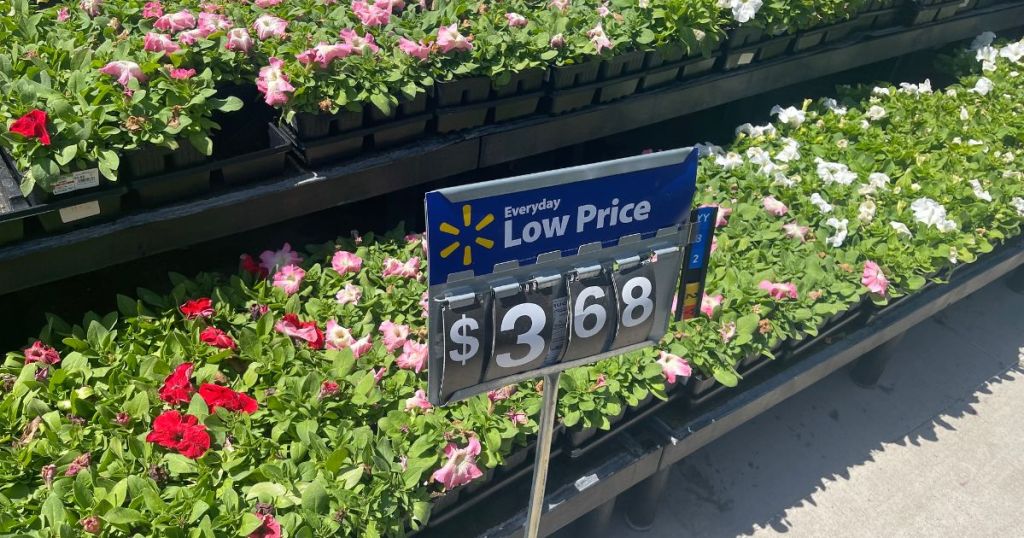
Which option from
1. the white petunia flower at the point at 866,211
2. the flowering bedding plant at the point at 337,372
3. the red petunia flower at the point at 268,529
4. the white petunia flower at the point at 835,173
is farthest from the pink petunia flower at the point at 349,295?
the white petunia flower at the point at 835,173

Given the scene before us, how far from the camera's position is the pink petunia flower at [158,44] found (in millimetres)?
2930

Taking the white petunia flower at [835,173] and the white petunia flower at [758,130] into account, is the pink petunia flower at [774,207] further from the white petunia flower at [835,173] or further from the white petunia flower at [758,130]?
the white petunia flower at [758,130]

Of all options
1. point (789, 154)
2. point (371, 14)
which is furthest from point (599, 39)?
point (789, 154)

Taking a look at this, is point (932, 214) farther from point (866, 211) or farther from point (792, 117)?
point (792, 117)

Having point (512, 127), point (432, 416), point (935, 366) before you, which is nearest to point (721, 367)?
point (432, 416)

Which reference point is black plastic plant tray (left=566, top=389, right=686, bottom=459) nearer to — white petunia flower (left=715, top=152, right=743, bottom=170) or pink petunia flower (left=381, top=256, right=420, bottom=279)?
pink petunia flower (left=381, top=256, right=420, bottom=279)

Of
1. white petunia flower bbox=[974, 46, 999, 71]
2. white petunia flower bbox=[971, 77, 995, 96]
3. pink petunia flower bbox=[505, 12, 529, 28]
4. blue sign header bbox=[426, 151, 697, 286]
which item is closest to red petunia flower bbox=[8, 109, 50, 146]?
blue sign header bbox=[426, 151, 697, 286]

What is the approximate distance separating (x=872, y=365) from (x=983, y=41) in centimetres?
309

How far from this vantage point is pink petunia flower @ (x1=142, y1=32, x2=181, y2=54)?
2930 millimetres

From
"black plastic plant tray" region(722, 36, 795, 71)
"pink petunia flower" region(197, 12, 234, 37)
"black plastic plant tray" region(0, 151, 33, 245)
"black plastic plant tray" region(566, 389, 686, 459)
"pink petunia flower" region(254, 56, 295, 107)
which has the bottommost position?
"black plastic plant tray" region(566, 389, 686, 459)

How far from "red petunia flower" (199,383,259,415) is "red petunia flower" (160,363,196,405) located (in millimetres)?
50

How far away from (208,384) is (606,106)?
2.34 metres

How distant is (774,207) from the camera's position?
3.66 m

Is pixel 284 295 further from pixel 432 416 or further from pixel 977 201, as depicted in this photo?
pixel 977 201
